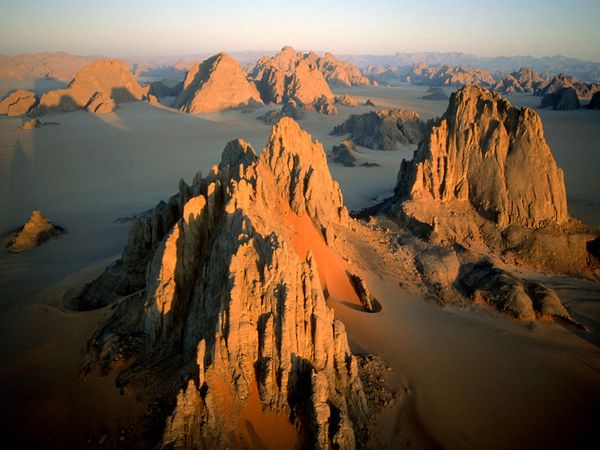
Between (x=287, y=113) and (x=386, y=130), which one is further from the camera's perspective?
(x=287, y=113)

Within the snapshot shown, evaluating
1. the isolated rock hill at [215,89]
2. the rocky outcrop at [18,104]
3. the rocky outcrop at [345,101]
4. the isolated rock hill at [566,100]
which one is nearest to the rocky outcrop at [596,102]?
the isolated rock hill at [566,100]

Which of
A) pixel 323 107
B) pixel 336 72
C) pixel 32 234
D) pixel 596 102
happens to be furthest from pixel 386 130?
pixel 336 72

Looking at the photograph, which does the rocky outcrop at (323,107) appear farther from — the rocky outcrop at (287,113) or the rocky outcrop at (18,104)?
the rocky outcrop at (18,104)

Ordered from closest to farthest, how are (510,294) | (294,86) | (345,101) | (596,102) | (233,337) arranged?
(233,337), (510,294), (596,102), (294,86), (345,101)

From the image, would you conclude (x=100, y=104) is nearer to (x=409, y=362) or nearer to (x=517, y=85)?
Answer: (x=409, y=362)

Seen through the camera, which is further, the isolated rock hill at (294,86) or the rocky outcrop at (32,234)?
the isolated rock hill at (294,86)

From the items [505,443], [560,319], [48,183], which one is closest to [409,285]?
[560,319]

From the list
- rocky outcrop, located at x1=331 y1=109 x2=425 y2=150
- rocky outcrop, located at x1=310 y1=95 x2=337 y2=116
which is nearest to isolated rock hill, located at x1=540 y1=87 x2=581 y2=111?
rocky outcrop, located at x1=331 y1=109 x2=425 y2=150
